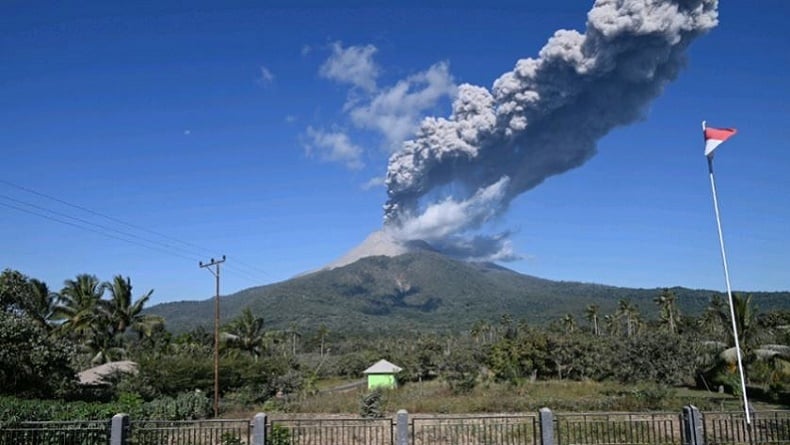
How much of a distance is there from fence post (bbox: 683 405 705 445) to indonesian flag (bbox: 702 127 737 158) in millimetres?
5243

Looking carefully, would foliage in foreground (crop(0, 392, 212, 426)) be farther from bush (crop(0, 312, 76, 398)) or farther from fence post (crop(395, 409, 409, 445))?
fence post (crop(395, 409, 409, 445))

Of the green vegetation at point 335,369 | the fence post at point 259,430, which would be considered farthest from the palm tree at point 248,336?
the fence post at point 259,430

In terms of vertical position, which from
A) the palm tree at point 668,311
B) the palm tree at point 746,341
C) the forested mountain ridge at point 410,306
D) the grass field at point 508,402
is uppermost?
the forested mountain ridge at point 410,306

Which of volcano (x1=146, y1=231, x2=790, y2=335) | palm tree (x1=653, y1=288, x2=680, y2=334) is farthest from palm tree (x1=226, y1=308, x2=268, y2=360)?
volcano (x1=146, y1=231, x2=790, y2=335)

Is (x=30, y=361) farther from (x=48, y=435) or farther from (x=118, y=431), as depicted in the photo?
(x=118, y=431)

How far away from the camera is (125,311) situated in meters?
38.4

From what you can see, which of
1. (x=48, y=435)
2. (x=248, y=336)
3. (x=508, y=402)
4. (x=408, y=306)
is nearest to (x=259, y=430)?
(x=48, y=435)

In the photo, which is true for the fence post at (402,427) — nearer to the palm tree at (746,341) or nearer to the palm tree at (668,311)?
the palm tree at (746,341)

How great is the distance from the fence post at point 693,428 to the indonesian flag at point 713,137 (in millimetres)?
5243

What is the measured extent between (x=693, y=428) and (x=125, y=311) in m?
34.0

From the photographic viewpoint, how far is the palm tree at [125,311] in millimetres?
38156

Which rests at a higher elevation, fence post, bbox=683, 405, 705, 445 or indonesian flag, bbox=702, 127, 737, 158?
indonesian flag, bbox=702, 127, 737, 158

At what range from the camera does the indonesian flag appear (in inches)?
522

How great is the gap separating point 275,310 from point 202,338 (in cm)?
9204
